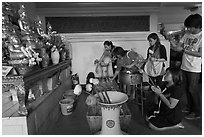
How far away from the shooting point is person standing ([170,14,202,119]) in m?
1.44

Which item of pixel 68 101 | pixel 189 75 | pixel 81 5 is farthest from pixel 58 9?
pixel 189 75

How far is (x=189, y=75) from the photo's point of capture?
5.09ft

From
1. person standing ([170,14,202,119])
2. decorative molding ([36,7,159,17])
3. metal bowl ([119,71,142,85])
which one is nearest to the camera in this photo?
person standing ([170,14,202,119])

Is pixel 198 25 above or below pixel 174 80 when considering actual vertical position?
above

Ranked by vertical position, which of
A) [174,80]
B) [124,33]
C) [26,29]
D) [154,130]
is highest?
[124,33]

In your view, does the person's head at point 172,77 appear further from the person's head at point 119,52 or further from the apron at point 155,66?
the person's head at point 119,52

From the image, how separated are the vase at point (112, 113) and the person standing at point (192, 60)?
88cm

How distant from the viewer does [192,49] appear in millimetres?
1481

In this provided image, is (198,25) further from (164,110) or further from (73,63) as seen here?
(73,63)

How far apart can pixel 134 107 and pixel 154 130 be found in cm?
56

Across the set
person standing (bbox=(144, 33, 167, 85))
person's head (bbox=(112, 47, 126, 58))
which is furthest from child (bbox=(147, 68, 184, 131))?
person's head (bbox=(112, 47, 126, 58))

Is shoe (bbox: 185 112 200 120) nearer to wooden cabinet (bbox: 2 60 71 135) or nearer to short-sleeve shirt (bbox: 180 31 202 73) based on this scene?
short-sleeve shirt (bbox: 180 31 202 73)

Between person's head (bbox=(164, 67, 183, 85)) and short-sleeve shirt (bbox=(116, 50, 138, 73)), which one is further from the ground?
short-sleeve shirt (bbox=(116, 50, 138, 73))

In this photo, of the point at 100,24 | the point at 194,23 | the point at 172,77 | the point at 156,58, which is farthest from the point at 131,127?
the point at 100,24
